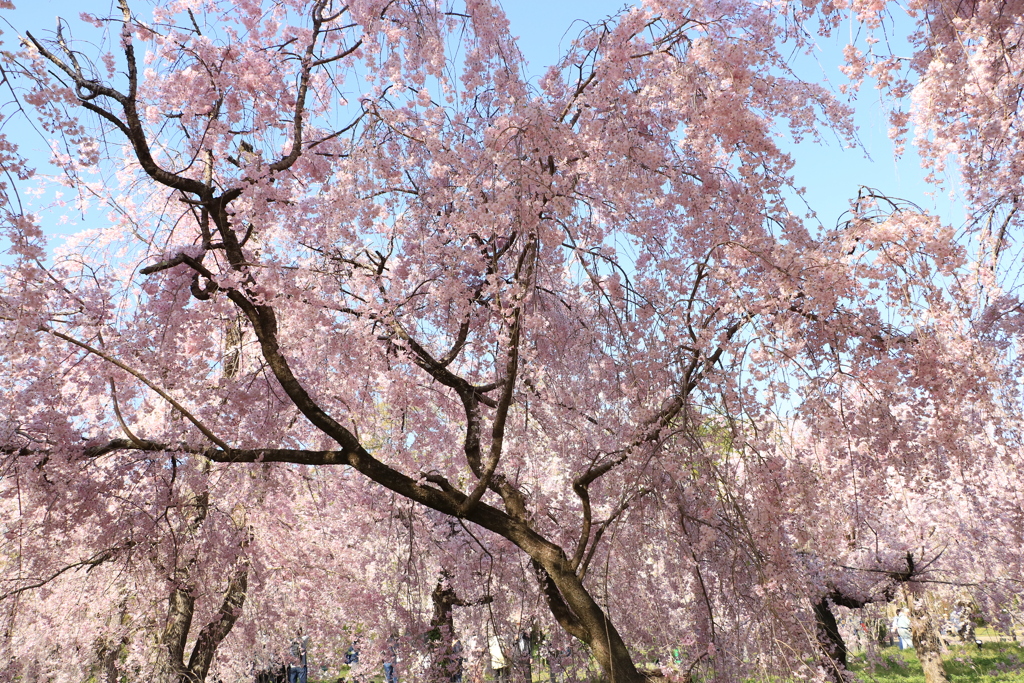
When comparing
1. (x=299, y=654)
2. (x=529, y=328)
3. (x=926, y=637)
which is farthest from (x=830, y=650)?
(x=299, y=654)

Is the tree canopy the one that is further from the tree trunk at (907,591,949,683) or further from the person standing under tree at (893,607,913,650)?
the person standing under tree at (893,607,913,650)

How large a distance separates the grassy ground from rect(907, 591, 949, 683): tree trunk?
0.67 metres

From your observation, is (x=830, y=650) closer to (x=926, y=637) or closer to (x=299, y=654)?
(x=926, y=637)

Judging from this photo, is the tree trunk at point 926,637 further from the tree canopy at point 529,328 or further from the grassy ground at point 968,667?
the tree canopy at point 529,328

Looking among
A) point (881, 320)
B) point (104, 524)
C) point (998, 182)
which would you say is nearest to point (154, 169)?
point (104, 524)

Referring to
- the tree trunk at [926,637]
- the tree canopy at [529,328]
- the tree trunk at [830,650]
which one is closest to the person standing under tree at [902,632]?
the tree trunk at [926,637]

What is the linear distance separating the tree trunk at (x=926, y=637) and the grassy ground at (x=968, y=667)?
2.21ft

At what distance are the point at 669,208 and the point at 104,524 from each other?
17.1ft

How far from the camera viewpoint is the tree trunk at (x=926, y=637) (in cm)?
1145

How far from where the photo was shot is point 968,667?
581 inches

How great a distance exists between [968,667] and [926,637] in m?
4.52

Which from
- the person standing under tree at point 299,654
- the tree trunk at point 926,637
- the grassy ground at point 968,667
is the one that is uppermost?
the person standing under tree at point 299,654

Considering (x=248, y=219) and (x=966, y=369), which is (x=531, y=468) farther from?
(x=966, y=369)

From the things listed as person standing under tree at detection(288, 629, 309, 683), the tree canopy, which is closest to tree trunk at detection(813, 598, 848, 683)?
the tree canopy
